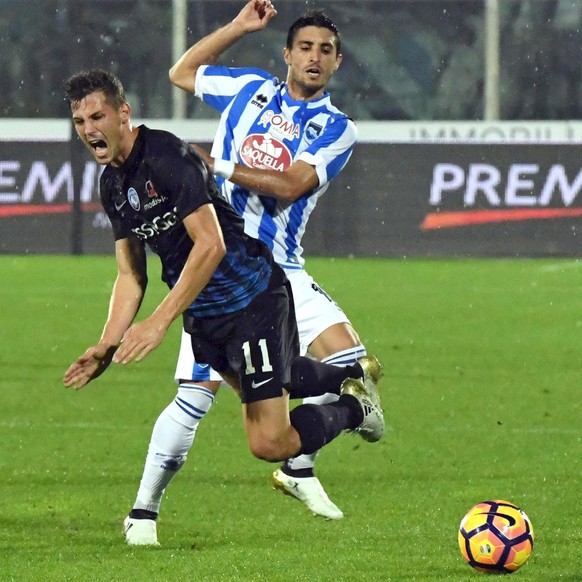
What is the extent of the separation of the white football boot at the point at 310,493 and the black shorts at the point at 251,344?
0.79 metres

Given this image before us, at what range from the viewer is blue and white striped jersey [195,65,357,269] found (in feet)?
24.0

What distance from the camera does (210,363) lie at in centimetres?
631

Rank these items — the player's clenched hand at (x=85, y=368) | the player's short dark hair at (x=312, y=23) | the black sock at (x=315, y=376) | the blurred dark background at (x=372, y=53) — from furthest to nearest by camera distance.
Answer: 1. the blurred dark background at (x=372, y=53)
2. the player's short dark hair at (x=312, y=23)
3. the black sock at (x=315, y=376)
4. the player's clenched hand at (x=85, y=368)

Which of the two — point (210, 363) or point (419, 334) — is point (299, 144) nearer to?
point (210, 363)

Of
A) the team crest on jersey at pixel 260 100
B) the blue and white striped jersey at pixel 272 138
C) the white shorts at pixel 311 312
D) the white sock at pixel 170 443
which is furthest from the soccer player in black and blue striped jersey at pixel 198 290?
the team crest on jersey at pixel 260 100

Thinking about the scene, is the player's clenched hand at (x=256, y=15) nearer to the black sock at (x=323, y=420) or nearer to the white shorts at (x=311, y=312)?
the white shorts at (x=311, y=312)

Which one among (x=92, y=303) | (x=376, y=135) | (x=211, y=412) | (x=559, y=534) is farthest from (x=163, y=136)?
(x=376, y=135)

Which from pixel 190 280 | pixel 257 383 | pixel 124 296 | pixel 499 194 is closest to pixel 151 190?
pixel 190 280

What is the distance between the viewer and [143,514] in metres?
6.39

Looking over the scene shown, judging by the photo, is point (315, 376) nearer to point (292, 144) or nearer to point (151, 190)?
point (292, 144)

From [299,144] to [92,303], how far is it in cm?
918

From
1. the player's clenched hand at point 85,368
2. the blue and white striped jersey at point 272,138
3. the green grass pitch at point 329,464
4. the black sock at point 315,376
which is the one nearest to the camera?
the player's clenched hand at point 85,368

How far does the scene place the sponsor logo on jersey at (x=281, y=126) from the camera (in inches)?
293

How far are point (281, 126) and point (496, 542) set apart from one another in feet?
8.32
